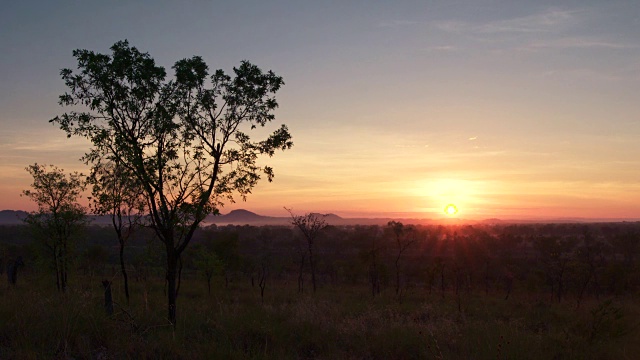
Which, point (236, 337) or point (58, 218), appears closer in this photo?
point (236, 337)

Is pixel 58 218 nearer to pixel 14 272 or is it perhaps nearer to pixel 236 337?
pixel 14 272

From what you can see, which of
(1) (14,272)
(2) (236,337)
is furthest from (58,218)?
(2) (236,337)

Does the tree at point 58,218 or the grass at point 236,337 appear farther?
the tree at point 58,218

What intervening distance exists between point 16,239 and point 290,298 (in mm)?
117366

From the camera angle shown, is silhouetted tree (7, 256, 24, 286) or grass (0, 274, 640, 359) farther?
silhouetted tree (7, 256, 24, 286)

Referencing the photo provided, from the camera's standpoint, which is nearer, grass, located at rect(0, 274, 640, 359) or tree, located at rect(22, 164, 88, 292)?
grass, located at rect(0, 274, 640, 359)

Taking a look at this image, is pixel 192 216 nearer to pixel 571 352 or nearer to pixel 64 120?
pixel 64 120

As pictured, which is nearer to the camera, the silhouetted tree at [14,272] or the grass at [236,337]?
the grass at [236,337]

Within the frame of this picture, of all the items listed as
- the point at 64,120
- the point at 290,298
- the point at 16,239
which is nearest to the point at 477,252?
the point at 290,298

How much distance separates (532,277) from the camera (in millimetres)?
56094

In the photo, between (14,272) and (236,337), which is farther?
(14,272)

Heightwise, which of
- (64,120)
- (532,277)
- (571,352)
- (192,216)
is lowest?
(532,277)

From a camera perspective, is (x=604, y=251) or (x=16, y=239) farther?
(x=16, y=239)

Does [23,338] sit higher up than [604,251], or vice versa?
[23,338]
